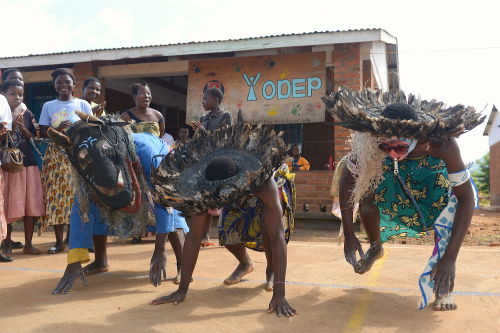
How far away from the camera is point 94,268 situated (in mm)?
3951

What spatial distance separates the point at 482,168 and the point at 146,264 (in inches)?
1253

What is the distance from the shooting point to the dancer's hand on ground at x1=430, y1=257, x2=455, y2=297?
2.73 meters

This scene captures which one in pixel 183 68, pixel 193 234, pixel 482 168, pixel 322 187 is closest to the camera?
pixel 193 234

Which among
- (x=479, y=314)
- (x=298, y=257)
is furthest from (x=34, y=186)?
(x=479, y=314)

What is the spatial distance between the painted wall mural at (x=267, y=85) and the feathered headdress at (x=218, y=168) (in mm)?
5257

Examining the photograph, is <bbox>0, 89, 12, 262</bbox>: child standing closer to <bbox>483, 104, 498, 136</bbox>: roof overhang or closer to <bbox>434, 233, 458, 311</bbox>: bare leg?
<bbox>434, 233, 458, 311</bbox>: bare leg

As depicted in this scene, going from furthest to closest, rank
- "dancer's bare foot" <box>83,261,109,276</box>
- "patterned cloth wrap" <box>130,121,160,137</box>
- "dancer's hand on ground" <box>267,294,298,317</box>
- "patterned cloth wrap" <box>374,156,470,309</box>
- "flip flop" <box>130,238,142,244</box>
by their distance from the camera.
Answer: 1. "flip flop" <box>130,238,142,244</box>
2. "patterned cloth wrap" <box>130,121,160,137</box>
3. "dancer's bare foot" <box>83,261,109,276</box>
4. "patterned cloth wrap" <box>374,156,470,309</box>
5. "dancer's hand on ground" <box>267,294,298,317</box>

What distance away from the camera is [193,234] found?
2982 mm

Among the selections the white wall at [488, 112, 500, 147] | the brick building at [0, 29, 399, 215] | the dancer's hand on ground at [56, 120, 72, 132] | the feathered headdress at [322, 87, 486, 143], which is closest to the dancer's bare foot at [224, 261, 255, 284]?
the feathered headdress at [322, 87, 486, 143]

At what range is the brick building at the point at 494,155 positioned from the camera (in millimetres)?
20344

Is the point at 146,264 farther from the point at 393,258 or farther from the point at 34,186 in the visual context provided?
the point at 393,258

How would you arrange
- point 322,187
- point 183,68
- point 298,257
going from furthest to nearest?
point 183,68
point 322,187
point 298,257

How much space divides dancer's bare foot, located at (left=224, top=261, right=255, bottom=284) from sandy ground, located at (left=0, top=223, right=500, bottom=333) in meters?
0.06

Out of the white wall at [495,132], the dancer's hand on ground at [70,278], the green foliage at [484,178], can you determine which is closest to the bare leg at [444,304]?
the dancer's hand on ground at [70,278]
